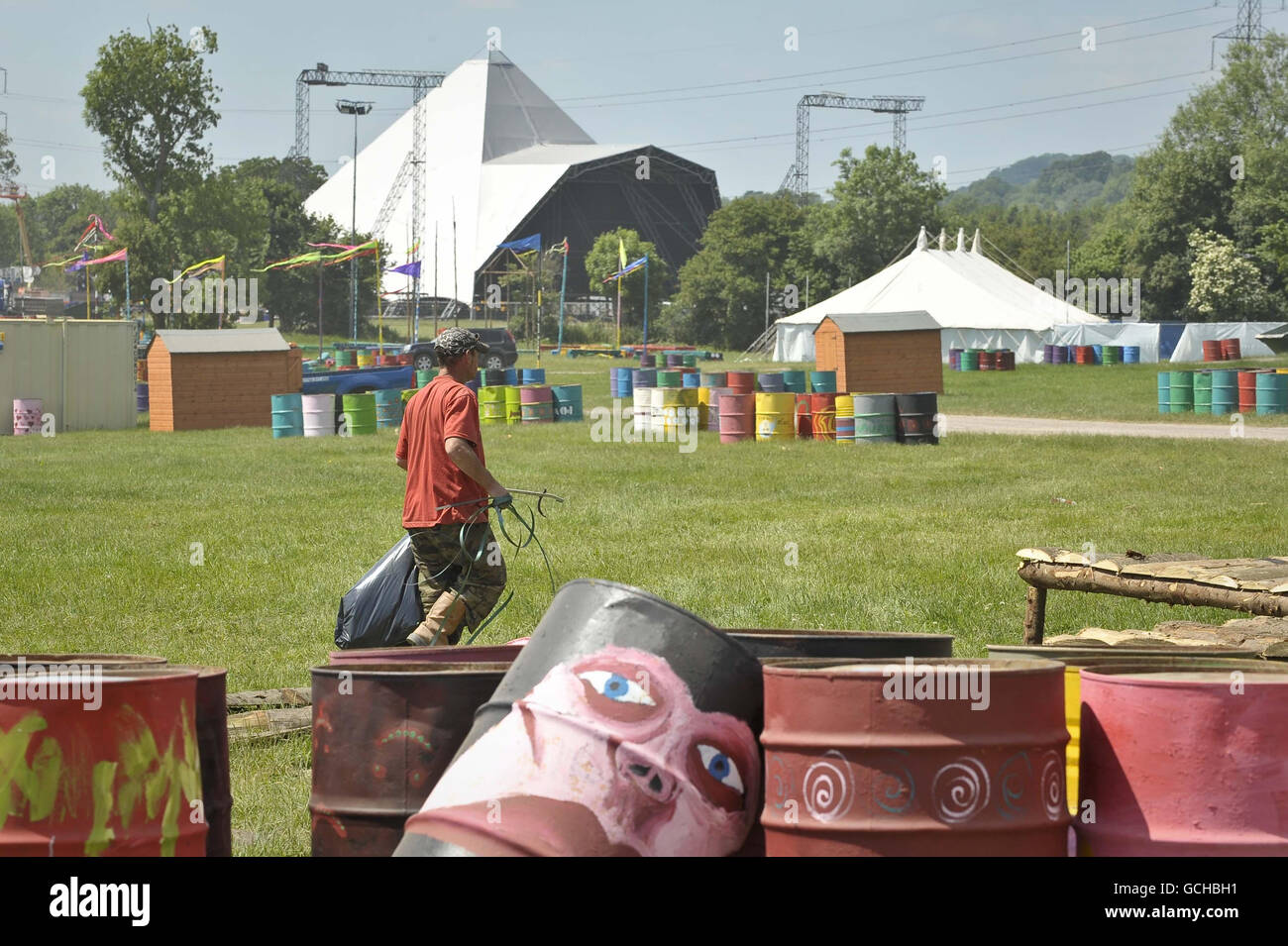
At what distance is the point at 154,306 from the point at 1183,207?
187 ft

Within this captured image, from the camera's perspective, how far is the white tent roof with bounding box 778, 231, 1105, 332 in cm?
6153

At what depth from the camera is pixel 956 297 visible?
207 feet

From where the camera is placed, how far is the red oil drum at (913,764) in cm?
369

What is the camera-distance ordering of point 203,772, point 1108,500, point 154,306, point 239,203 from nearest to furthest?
point 203,772 < point 1108,500 < point 154,306 < point 239,203

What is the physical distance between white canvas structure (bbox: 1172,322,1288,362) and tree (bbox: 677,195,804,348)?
32200mm

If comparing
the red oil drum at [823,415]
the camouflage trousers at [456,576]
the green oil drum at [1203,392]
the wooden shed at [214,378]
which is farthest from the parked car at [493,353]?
the camouflage trousers at [456,576]

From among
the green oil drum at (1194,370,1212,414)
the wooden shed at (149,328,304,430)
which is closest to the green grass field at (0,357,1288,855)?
the wooden shed at (149,328,304,430)

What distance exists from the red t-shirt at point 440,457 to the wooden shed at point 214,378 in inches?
1049

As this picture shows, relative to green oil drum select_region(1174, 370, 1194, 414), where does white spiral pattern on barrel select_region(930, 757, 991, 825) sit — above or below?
below

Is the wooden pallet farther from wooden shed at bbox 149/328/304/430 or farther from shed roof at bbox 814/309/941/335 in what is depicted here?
wooden shed at bbox 149/328/304/430

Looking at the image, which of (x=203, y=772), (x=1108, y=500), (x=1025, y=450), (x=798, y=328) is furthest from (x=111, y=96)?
(x=203, y=772)

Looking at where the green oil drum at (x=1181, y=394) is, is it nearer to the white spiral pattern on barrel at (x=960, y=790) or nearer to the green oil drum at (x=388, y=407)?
the green oil drum at (x=388, y=407)

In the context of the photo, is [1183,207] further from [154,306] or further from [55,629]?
[55,629]
